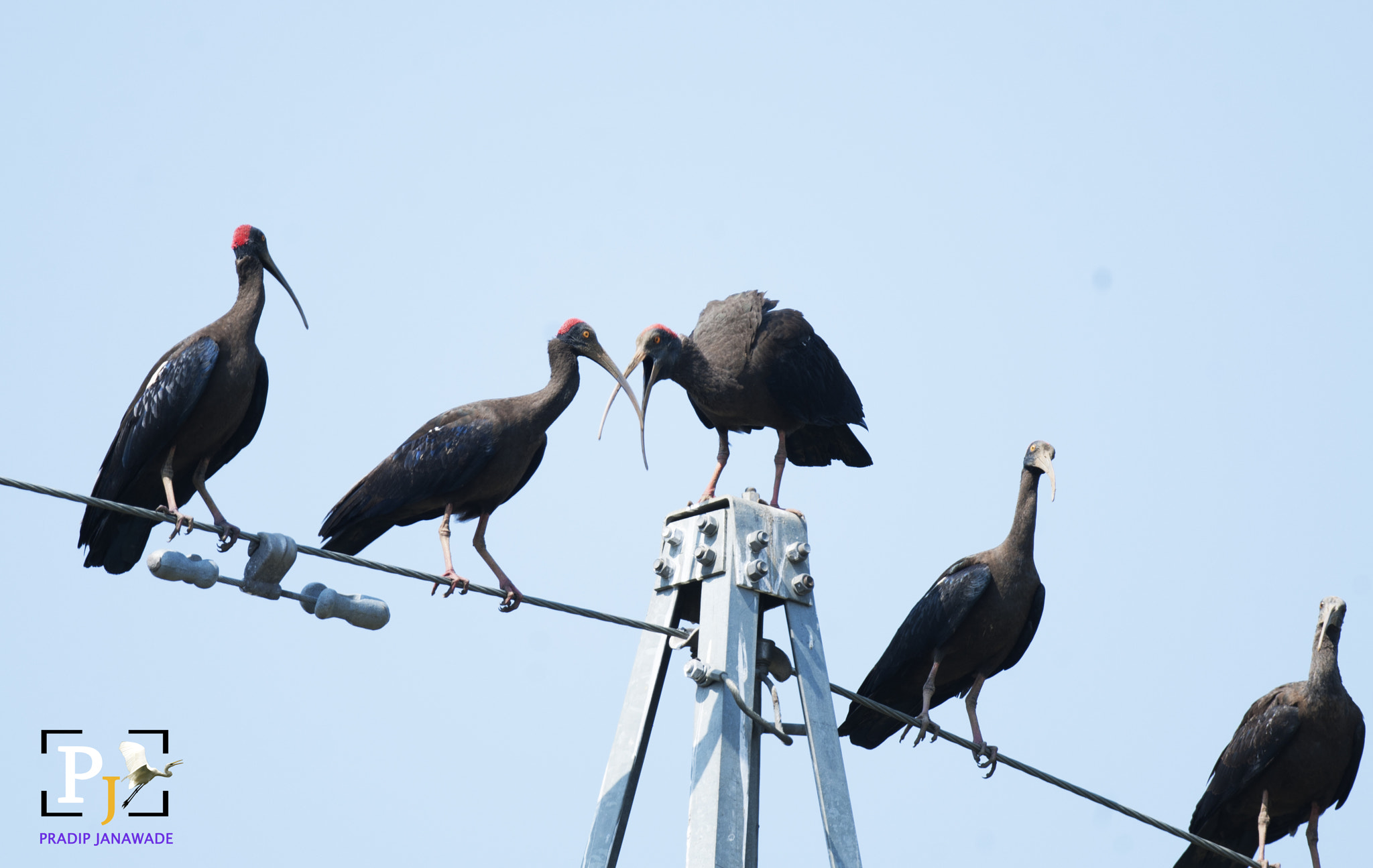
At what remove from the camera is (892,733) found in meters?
9.27

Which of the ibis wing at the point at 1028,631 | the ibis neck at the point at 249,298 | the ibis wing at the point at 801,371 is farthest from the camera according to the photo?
the ibis wing at the point at 801,371

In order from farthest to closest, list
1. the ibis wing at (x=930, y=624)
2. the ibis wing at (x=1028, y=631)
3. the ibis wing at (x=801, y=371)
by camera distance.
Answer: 1. the ibis wing at (x=801, y=371)
2. the ibis wing at (x=1028, y=631)
3. the ibis wing at (x=930, y=624)

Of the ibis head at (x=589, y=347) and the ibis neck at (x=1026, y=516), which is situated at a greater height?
the ibis head at (x=589, y=347)

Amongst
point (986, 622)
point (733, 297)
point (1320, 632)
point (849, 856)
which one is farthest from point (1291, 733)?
point (849, 856)

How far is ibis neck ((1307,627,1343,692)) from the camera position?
978cm

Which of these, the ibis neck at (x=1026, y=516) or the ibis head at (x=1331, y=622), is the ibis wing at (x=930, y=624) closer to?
the ibis neck at (x=1026, y=516)

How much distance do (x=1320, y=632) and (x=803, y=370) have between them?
147 inches

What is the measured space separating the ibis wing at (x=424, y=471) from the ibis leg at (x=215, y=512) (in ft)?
2.70

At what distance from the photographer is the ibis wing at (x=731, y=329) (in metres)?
9.67

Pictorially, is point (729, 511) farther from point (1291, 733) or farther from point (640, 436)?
point (1291, 733)

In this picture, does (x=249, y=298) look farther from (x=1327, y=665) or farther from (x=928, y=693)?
(x=1327, y=665)

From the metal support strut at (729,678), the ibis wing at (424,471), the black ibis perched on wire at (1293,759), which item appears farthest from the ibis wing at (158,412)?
the black ibis perched on wire at (1293,759)

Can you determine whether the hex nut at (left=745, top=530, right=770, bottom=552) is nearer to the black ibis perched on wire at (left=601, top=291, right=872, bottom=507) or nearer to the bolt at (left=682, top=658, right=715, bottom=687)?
the bolt at (left=682, top=658, right=715, bottom=687)

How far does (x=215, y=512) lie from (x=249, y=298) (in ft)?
4.23
